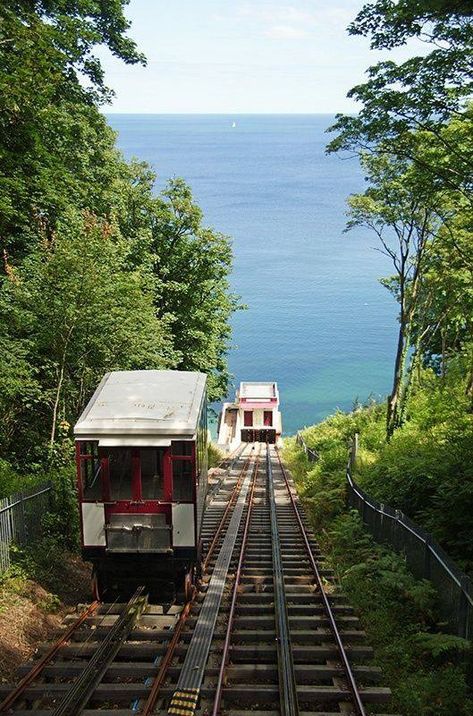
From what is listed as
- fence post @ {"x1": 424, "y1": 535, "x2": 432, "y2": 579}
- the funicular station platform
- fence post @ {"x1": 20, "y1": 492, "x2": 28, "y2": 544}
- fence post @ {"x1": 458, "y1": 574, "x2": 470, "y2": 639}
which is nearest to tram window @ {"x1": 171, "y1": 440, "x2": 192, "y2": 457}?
fence post @ {"x1": 20, "y1": 492, "x2": 28, "y2": 544}

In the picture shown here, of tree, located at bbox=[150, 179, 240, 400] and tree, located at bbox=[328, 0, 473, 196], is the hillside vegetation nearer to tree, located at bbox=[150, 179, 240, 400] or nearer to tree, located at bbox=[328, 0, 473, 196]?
tree, located at bbox=[328, 0, 473, 196]

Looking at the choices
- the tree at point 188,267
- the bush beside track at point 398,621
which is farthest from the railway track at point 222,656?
the tree at point 188,267

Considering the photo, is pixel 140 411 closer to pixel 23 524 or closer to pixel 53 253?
pixel 23 524

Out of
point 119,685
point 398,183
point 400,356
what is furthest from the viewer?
point 400,356

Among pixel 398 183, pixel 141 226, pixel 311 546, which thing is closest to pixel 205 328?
pixel 141 226

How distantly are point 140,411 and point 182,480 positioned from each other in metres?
1.38

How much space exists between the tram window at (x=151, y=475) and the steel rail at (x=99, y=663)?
1.66m

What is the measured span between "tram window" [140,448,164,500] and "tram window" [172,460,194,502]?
23 cm

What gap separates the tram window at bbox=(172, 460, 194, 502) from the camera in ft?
35.8

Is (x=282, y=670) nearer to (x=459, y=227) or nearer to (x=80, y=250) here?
(x=80, y=250)

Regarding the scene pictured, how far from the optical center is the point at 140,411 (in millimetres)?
10836

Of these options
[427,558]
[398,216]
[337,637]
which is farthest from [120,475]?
[398,216]

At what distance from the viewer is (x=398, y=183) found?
74.7ft

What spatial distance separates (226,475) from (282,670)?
2024 cm
